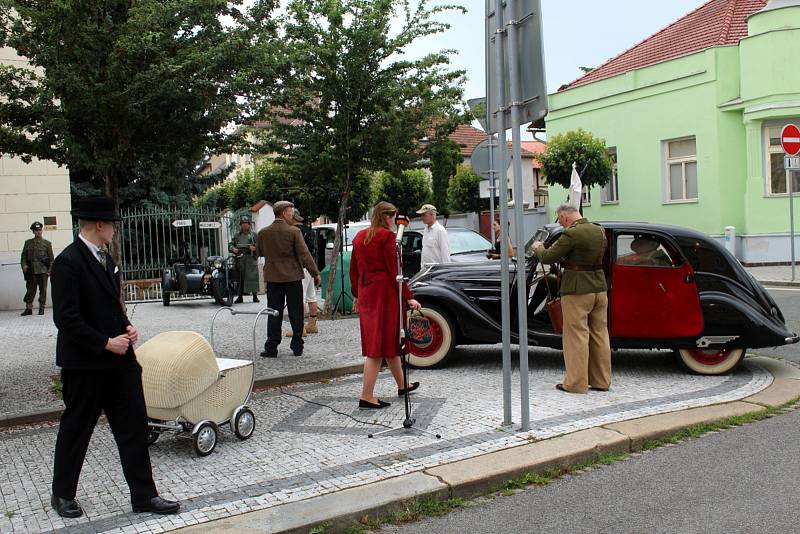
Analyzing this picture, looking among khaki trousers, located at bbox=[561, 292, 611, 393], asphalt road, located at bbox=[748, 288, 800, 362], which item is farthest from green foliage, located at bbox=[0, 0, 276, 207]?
asphalt road, located at bbox=[748, 288, 800, 362]

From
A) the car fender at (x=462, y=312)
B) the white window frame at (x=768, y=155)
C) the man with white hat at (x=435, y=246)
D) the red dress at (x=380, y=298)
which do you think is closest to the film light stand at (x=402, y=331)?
the red dress at (x=380, y=298)

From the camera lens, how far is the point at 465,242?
53.3 feet

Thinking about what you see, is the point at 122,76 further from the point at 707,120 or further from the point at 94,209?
the point at 707,120

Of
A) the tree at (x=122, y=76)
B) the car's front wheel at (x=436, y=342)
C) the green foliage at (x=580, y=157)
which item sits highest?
the green foliage at (x=580, y=157)

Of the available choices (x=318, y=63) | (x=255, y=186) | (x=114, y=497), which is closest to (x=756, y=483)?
(x=114, y=497)

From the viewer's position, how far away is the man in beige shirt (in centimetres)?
938

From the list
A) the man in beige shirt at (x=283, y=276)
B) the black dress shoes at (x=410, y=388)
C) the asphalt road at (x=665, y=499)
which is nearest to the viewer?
the asphalt road at (x=665, y=499)

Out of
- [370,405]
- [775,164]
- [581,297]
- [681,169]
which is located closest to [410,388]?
[370,405]

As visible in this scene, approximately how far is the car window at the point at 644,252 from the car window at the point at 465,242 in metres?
7.84

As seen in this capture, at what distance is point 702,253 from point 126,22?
6089mm

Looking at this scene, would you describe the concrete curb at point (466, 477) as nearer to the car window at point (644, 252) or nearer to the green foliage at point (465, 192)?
the car window at point (644, 252)

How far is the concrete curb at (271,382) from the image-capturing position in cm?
666

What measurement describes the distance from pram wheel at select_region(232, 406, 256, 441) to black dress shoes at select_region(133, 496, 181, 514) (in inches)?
54.6

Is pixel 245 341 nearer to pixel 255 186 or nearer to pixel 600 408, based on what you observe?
pixel 600 408
